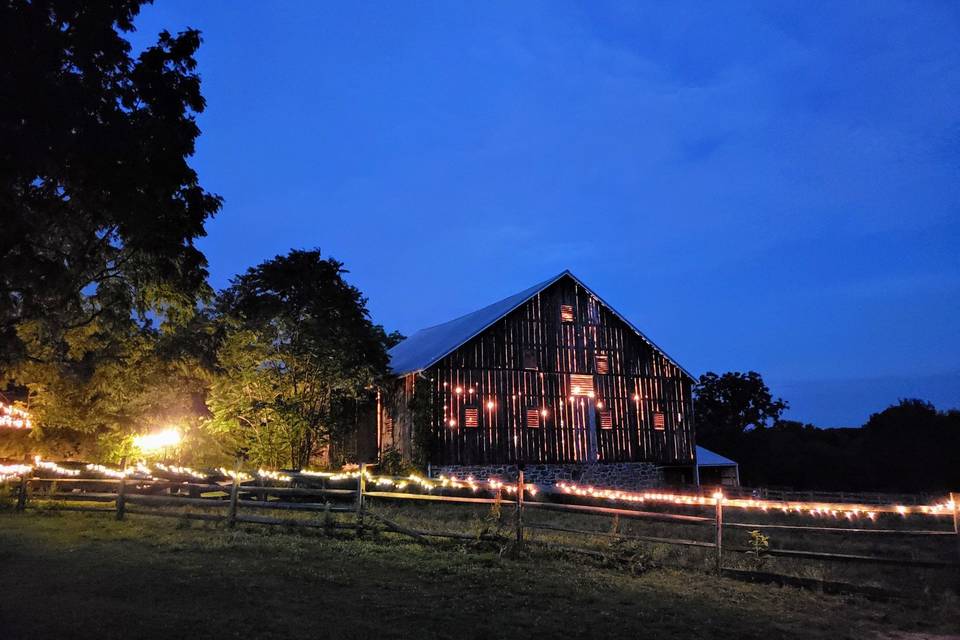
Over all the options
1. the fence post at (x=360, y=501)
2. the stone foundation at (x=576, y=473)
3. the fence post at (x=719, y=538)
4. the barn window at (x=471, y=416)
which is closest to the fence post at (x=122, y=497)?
the fence post at (x=360, y=501)

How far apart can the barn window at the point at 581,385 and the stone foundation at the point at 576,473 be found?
3.02m

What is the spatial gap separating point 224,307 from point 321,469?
25.4ft

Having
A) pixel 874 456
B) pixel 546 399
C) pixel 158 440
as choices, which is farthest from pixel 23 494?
pixel 874 456

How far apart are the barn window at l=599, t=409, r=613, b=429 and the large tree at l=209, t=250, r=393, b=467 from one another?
991cm

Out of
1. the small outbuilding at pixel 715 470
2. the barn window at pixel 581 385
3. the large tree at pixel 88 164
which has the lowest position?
the small outbuilding at pixel 715 470

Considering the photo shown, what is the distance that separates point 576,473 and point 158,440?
53.4 ft

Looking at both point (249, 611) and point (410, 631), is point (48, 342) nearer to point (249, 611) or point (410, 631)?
point (249, 611)

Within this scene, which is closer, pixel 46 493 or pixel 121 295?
pixel 121 295

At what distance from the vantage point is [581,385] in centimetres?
2870

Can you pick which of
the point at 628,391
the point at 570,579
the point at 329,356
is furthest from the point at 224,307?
the point at 570,579

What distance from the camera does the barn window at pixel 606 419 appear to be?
2862 cm

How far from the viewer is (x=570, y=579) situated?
977 centimetres

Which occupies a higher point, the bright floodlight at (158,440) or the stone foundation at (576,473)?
the bright floodlight at (158,440)

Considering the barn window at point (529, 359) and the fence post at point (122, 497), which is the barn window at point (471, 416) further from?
the fence post at point (122, 497)
